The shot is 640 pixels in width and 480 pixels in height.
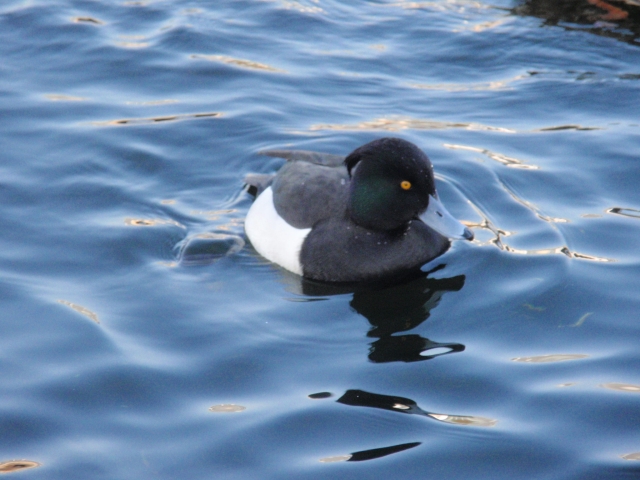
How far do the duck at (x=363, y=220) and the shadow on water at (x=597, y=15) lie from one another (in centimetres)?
476

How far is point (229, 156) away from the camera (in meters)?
8.31

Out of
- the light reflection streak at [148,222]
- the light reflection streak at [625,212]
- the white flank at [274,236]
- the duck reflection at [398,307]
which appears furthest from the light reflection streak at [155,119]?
the light reflection streak at [625,212]

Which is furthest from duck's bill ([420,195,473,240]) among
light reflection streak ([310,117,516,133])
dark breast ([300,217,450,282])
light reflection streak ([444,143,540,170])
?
light reflection streak ([310,117,516,133])

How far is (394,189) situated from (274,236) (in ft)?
3.36

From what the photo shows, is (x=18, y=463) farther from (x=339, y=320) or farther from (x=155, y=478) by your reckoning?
(x=339, y=320)

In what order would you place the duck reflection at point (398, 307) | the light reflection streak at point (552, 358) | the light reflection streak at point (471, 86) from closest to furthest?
the light reflection streak at point (552, 358) → the duck reflection at point (398, 307) → the light reflection streak at point (471, 86)

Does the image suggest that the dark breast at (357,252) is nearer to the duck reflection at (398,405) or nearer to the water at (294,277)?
the water at (294,277)

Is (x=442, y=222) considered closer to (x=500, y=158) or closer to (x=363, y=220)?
(x=363, y=220)

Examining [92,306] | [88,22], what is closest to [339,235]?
[92,306]

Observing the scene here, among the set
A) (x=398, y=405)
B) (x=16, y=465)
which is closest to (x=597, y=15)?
(x=398, y=405)

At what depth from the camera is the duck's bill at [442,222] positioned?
20.1 feet

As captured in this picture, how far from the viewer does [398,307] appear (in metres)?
5.98

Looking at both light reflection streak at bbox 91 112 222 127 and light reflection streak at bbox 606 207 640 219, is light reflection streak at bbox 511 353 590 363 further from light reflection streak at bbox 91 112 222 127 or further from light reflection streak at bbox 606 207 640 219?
light reflection streak at bbox 91 112 222 127

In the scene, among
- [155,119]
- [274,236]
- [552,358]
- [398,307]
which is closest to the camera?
→ [552,358]
